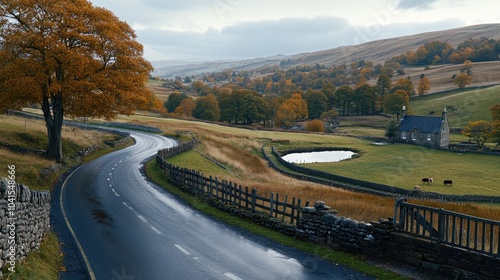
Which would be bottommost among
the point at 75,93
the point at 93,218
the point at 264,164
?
the point at 264,164

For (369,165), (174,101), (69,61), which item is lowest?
(369,165)

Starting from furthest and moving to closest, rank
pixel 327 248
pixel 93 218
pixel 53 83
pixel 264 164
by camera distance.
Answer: pixel 264 164
pixel 53 83
pixel 93 218
pixel 327 248

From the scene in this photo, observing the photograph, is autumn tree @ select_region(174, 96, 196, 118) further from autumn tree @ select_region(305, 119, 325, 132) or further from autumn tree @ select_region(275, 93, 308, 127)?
autumn tree @ select_region(305, 119, 325, 132)

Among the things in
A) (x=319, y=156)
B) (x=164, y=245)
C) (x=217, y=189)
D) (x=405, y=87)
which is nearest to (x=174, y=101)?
(x=405, y=87)

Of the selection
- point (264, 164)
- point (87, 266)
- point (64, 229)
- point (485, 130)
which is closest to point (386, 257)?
point (87, 266)

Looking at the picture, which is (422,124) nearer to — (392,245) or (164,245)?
(392,245)

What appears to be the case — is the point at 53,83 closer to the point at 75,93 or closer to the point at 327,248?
the point at 75,93

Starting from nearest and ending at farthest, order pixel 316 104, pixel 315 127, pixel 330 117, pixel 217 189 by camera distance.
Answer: pixel 217 189, pixel 315 127, pixel 330 117, pixel 316 104

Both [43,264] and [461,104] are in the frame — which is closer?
[43,264]
